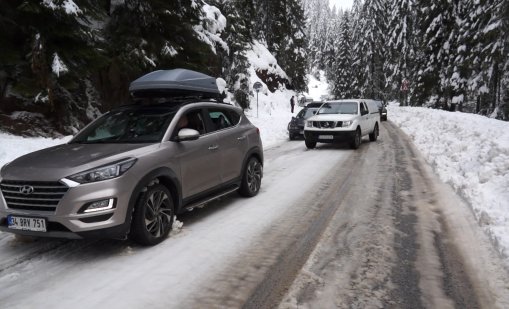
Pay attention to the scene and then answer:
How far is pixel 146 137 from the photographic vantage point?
217 inches

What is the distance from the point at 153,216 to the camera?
5.05 meters

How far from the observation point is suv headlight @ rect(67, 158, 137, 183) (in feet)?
14.4

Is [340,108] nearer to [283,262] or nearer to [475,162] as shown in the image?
[475,162]

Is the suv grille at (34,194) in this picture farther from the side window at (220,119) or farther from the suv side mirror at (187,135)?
the side window at (220,119)

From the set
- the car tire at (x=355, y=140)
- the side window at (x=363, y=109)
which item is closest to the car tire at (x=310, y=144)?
the car tire at (x=355, y=140)

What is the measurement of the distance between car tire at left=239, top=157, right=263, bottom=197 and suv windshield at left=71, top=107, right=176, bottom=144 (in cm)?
205

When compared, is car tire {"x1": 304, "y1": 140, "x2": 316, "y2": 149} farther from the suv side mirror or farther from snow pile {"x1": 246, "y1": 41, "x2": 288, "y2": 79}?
snow pile {"x1": 246, "y1": 41, "x2": 288, "y2": 79}

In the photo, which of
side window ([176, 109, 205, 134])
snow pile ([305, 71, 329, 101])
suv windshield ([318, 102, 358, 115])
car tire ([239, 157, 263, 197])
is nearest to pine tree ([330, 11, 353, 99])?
snow pile ([305, 71, 329, 101])

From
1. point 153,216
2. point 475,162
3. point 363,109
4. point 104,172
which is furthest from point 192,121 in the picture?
point 363,109

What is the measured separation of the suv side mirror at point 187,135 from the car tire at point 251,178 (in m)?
1.88

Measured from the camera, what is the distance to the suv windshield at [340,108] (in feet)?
50.8

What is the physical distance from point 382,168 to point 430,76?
2819 cm

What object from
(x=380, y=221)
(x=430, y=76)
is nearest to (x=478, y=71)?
(x=430, y=76)

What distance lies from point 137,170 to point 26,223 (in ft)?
4.16
